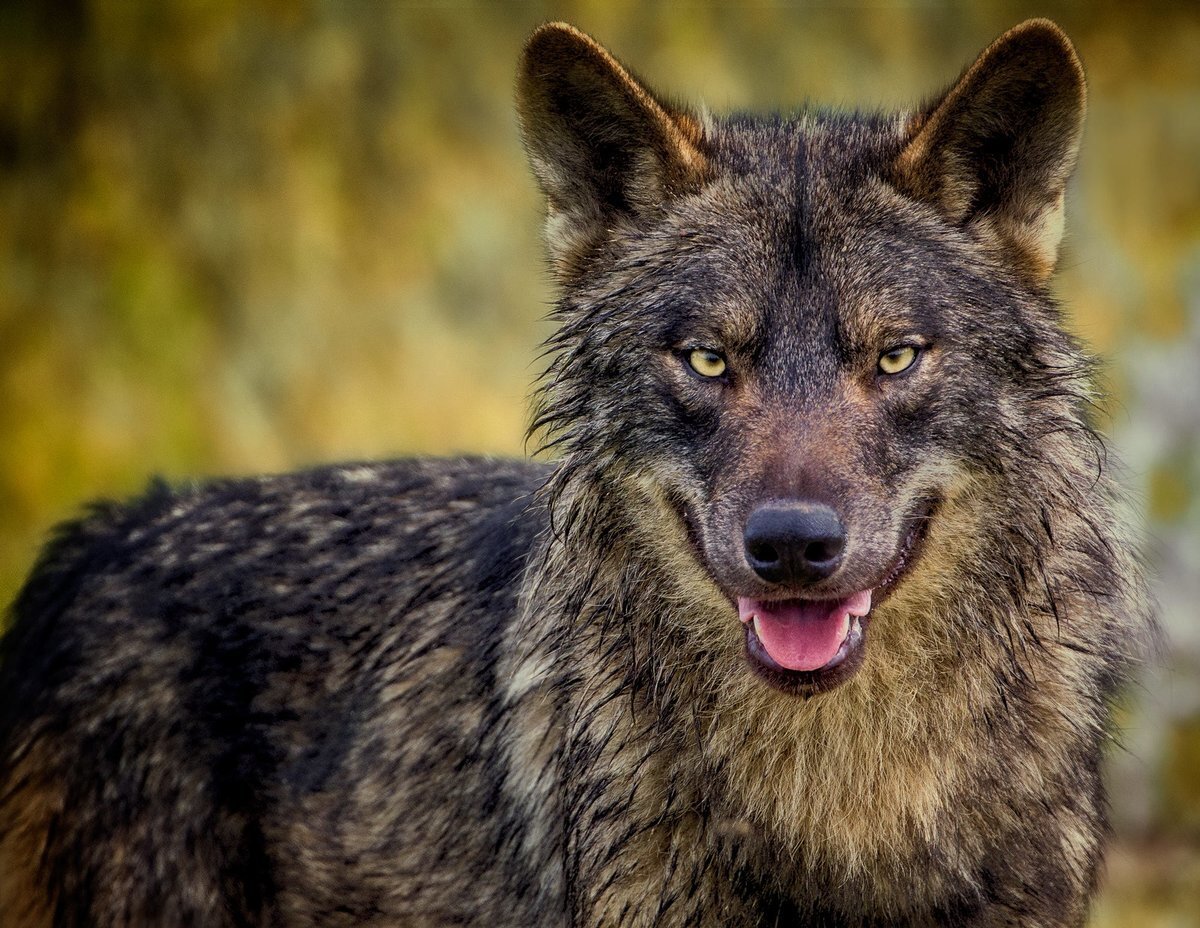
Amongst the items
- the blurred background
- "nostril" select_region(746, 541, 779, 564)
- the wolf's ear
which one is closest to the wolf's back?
"nostril" select_region(746, 541, 779, 564)

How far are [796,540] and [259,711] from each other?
2.37 m

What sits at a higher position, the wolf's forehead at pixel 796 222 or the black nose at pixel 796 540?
the wolf's forehead at pixel 796 222

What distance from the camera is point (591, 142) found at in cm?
467

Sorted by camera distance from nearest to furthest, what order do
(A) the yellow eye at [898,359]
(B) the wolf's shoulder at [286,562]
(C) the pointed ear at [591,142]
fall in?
1. (A) the yellow eye at [898,359]
2. (C) the pointed ear at [591,142]
3. (B) the wolf's shoulder at [286,562]

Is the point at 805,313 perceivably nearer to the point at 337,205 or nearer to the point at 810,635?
the point at 810,635

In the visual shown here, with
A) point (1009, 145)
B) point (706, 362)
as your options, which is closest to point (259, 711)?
point (706, 362)

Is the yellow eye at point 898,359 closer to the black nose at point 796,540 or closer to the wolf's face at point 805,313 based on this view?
the wolf's face at point 805,313

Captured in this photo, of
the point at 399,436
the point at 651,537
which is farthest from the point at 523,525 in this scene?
the point at 399,436

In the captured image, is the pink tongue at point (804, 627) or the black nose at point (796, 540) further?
the pink tongue at point (804, 627)

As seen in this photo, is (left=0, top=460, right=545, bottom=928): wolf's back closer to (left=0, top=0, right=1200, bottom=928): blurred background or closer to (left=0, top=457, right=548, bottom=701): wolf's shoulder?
(left=0, top=457, right=548, bottom=701): wolf's shoulder

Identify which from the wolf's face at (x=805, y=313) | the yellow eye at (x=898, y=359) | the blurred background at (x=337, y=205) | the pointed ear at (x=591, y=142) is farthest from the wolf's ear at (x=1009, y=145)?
the blurred background at (x=337, y=205)

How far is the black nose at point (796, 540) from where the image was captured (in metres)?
3.87

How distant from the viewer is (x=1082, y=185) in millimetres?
10578

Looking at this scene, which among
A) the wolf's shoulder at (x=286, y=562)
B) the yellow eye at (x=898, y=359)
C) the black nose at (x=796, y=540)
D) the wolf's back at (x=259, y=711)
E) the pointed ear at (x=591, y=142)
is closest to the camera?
the black nose at (x=796, y=540)
